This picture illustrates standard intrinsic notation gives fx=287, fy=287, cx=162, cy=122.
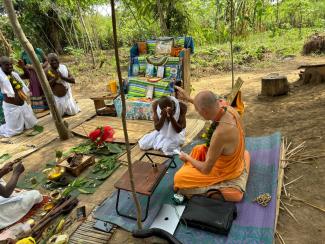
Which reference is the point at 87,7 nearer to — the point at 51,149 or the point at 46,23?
the point at 46,23

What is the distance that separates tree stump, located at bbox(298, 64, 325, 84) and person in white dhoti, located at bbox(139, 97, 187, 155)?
4.02 metres

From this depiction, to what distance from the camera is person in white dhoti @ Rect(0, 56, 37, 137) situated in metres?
5.77

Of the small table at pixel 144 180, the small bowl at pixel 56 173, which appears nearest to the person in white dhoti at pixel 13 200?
the small bowl at pixel 56 173

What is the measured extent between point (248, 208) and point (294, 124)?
272 centimetres

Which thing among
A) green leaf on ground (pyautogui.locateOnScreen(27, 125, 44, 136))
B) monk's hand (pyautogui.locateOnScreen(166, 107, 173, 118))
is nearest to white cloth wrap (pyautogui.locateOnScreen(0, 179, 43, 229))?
monk's hand (pyautogui.locateOnScreen(166, 107, 173, 118))

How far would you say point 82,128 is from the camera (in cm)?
616

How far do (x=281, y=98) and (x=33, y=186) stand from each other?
5.57 metres

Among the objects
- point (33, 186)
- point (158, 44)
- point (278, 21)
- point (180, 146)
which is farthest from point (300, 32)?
point (33, 186)

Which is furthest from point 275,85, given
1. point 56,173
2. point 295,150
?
point 56,173

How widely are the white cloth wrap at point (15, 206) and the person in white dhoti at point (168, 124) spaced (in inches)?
80.4

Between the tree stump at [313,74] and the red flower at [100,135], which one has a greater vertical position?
the tree stump at [313,74]

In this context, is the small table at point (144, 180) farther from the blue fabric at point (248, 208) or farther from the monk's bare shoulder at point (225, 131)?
the monk's bare shoulder at point (225, 131)

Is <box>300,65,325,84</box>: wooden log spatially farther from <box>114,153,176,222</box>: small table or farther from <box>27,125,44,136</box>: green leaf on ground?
<box>27,125,44,136</box>: green leaf on ground

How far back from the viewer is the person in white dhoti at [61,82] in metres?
6.59
